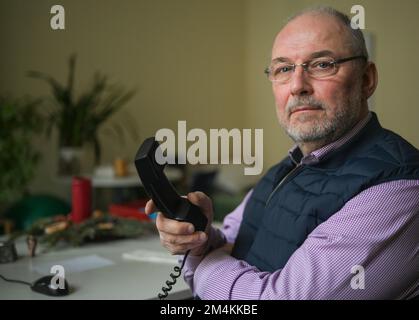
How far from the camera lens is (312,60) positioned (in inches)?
40.2

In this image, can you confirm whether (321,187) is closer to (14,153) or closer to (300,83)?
(300,83)

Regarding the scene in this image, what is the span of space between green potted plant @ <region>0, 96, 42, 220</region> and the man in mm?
1433

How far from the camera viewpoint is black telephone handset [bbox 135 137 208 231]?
84 cm

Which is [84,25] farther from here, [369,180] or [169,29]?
[369,180]

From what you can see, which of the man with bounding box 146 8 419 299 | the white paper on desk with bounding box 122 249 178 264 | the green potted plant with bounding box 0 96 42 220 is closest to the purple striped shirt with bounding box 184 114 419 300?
the man with bounding box 146 8 419 299

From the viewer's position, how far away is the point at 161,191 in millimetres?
879

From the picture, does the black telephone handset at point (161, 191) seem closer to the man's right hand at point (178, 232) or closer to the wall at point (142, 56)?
the man's right hand at point (178, 232)

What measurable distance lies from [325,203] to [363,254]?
16 cm

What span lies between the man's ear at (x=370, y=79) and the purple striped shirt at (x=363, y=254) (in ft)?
1.14

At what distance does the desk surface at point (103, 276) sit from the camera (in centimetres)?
107

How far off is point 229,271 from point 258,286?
0.33 feet

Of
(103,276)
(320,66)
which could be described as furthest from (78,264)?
(320,66)

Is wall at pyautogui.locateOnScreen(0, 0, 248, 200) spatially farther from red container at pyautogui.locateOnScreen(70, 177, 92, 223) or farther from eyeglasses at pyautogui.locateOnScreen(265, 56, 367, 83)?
eyeglasses at pyautogui.locateOnScreen(265, 56, 367, 83)

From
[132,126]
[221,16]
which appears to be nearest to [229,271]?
[132,126]
